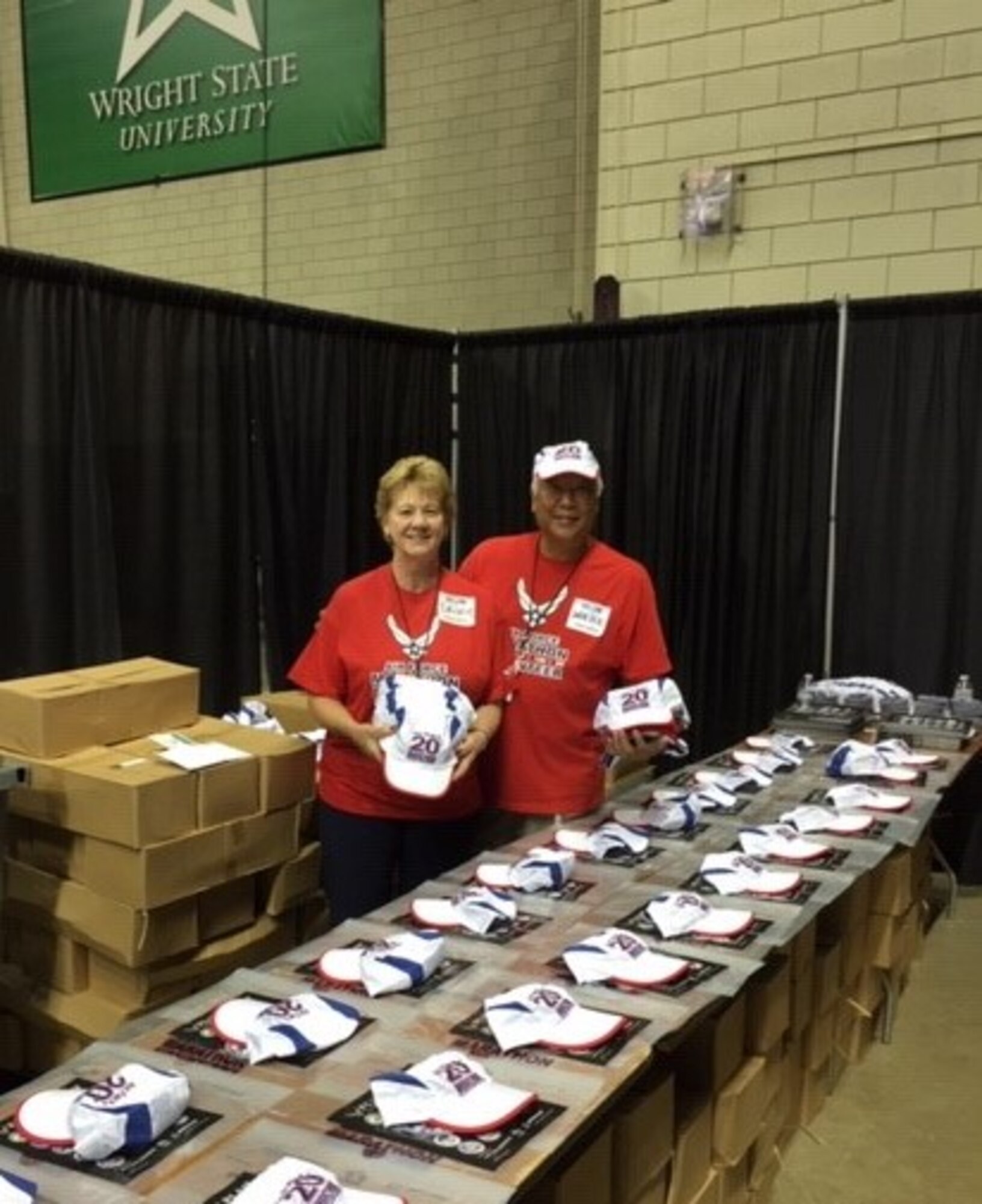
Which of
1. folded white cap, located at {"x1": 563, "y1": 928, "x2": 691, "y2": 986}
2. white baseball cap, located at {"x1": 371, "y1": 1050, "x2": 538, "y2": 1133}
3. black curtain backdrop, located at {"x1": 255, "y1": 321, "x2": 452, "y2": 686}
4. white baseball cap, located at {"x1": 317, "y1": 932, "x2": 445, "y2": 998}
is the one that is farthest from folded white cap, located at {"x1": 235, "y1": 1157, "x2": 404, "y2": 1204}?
black curtain backdrop, located at {"x1": 255, "y1": 321, "x2": 452, "y2": 686}

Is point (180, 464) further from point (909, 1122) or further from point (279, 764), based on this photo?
point (909, 1122)

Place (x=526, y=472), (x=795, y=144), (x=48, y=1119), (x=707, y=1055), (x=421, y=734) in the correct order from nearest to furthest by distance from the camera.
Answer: (x=48, y=1119) → (x=707, y=1055) → (x=421, y=734) → (x=795, y=144) → (x=526, y=472)

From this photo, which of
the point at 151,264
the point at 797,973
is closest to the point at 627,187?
the point at 151,264

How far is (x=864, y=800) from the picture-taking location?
2525mm

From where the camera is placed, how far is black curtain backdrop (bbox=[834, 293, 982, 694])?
13.3 ft

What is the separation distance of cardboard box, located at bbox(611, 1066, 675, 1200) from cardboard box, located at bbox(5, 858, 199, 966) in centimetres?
120

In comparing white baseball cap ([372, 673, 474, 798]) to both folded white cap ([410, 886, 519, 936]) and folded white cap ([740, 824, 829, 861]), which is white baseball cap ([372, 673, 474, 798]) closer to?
folded white cap ([410, 886, 519, 936])

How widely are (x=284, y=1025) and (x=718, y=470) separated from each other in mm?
3496

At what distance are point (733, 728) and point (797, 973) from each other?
8.10 feet

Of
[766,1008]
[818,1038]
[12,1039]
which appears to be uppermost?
[766,1008]

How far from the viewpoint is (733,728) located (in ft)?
14.9

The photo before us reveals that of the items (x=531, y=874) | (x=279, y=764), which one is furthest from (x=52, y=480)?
(x=531, y=874)

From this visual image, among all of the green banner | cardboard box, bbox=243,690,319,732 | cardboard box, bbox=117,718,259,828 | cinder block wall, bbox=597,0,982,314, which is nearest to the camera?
cardboard box, bbox=117,718,259,828

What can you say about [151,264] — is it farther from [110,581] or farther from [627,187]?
[110,581]
